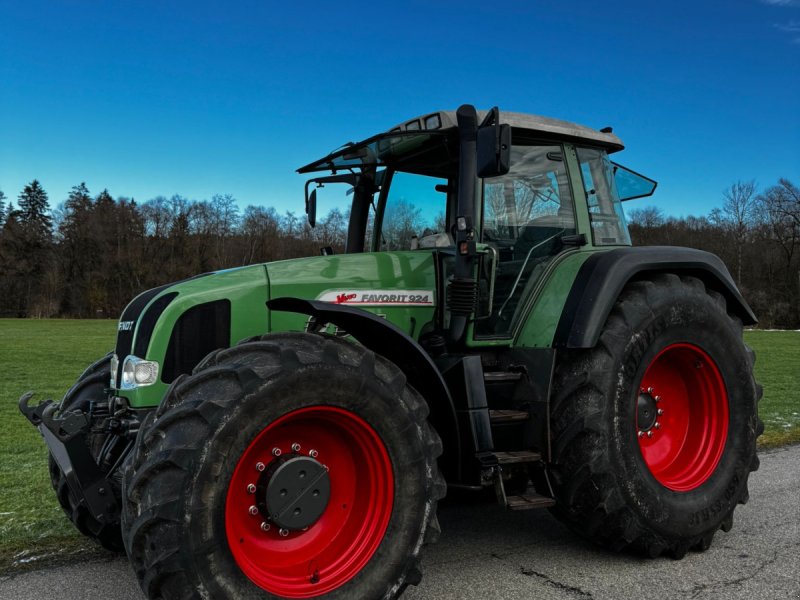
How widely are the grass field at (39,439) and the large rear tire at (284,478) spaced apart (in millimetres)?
1739

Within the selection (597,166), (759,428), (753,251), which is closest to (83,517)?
(597,166)

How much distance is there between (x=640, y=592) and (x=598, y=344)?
132cm

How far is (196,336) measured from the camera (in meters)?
3.79

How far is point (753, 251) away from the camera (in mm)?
60000

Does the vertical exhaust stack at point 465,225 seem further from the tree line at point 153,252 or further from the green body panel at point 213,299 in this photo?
the tree line at point 153,252

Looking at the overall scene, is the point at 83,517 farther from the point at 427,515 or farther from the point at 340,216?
the point at 340,216

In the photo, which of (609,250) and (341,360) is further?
(609,250)

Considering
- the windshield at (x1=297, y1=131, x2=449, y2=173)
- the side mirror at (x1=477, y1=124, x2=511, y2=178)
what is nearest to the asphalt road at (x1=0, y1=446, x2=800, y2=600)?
the side mirror at (x1=477, y1=124, x2=511, y2=178)

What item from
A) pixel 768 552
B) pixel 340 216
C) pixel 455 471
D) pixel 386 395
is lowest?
pixel 768 552

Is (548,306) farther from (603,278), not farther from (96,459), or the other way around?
(96,459)

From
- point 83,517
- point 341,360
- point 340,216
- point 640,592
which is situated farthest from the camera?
point 340,216

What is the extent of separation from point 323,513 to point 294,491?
0.23 metres

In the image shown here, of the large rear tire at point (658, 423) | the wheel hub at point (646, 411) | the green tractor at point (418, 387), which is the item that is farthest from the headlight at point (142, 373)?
the wheel hub at point (646, 411)

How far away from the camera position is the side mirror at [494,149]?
3.67m
